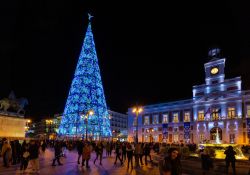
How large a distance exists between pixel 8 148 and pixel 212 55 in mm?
55317

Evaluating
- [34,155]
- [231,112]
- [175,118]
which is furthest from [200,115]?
[34,155]

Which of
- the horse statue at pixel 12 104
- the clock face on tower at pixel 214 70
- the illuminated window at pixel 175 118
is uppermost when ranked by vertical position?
the clock face on tower at pixel 214 70

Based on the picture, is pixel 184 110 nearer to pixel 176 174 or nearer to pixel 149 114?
pixel 149 114

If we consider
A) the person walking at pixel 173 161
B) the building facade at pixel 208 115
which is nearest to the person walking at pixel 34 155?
the person walking at pixel 173 161

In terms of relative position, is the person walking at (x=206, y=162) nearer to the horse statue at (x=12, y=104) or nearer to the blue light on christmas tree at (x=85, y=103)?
the horse statue at (x=12, y=104)

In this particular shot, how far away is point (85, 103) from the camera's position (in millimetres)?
51594

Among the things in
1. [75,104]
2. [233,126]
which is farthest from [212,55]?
[75,104]

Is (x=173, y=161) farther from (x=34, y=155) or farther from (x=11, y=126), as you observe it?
(x=11, y=126)

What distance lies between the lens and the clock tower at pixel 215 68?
60.3 metres

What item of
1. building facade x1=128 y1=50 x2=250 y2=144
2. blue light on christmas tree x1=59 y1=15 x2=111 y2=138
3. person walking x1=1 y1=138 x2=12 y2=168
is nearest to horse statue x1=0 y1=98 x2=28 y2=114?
blue light on christmas tree x1=59 y1=15 x2=111 y2=138

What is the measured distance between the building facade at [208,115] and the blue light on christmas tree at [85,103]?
20.0m

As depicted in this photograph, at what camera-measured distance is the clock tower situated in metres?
60.3

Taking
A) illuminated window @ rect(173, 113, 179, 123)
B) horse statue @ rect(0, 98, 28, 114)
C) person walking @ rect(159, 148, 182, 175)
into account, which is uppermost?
horse statue @ rect(0, 98, 28, 114)

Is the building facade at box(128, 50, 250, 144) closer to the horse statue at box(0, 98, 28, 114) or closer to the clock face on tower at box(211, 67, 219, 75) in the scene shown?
the clock face on tower at box(211, 67, 219, 75)
